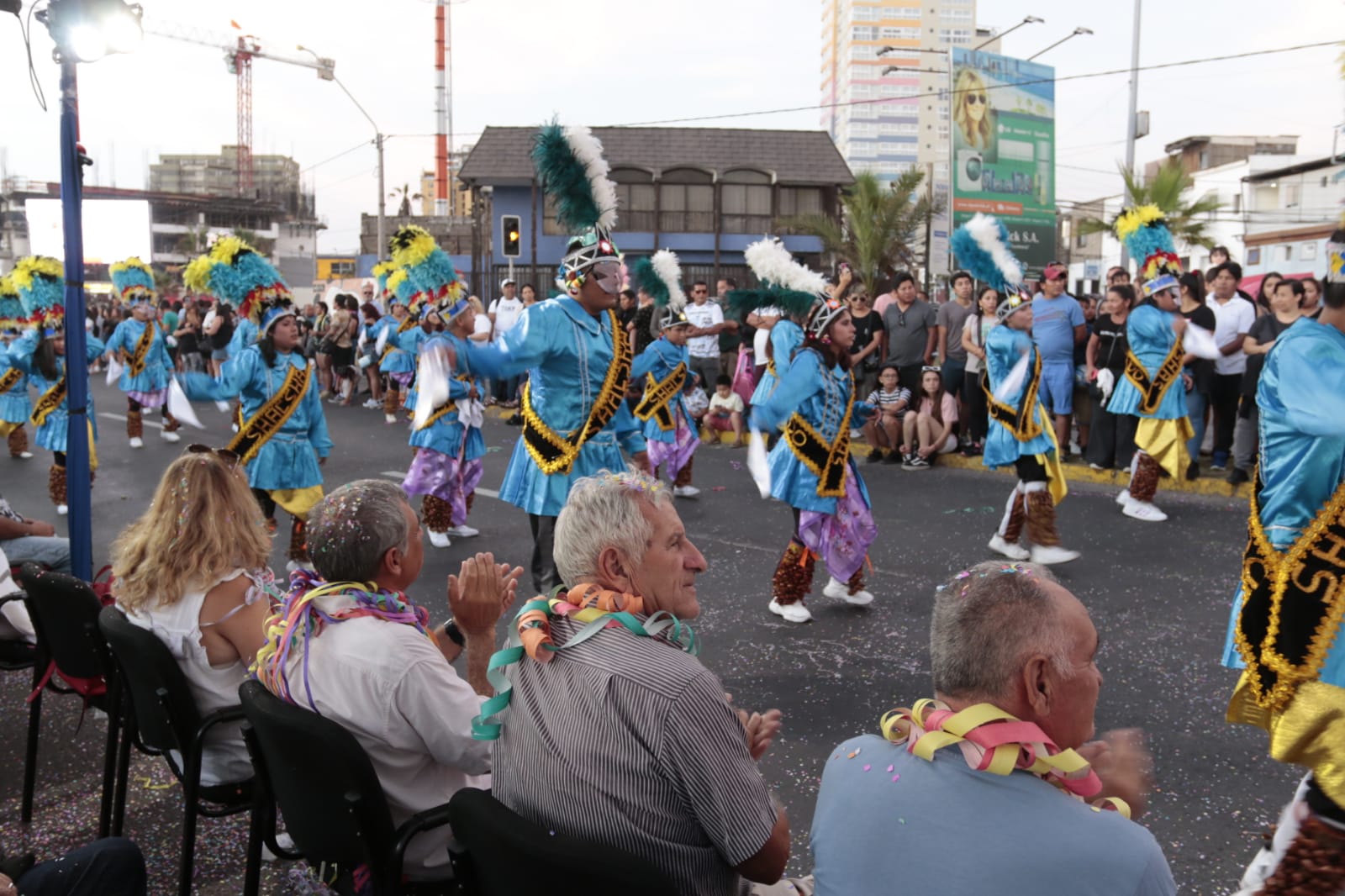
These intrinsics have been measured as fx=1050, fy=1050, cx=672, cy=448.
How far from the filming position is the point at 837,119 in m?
125

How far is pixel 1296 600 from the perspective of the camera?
2.58 meters

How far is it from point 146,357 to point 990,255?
10.6 m

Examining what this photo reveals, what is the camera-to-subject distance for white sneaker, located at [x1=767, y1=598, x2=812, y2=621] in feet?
19.0

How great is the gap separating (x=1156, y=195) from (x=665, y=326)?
39.4 feet

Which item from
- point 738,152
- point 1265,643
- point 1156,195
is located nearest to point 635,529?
point 1265,643

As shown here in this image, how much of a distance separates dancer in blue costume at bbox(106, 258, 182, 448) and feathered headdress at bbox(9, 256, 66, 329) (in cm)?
203

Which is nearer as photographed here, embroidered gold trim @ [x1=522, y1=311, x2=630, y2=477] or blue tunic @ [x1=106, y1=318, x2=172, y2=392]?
embroidered gold trim @ [x1=522, y1=311, x2=630, y2=477]

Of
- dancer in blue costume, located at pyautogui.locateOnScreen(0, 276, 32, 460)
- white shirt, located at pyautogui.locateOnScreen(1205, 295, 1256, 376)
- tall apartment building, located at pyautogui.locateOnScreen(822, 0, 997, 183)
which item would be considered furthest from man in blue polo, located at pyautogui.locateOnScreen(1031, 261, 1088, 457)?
tall apartment building, located at pyautogui.locateOnScreen(822, 0, 997, 183)

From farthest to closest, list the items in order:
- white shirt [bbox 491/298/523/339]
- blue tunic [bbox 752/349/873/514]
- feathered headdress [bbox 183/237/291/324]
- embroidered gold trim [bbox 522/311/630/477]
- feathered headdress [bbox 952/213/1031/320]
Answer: white shirt [bbox 491/298/523/339]
feathered headdress [bbox 183/237/291/324]
feathered headdress [bbox 952/213/1031/320]
blue tunic [bbox 752/349/873/514]
embroidered gold trim [bbox 522/311/630/477]

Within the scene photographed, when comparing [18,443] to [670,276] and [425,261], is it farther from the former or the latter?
[670,276]

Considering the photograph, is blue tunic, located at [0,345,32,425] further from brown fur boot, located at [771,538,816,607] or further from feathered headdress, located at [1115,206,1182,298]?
feathered headdress, located at [1115,206,1182,298]

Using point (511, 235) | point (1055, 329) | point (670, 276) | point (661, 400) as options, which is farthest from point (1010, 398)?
point (511, 235)

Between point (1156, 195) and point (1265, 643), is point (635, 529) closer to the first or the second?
point (1265, 643)

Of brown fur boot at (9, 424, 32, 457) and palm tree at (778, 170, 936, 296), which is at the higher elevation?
palm tree at (778, 170, 936, 296)
